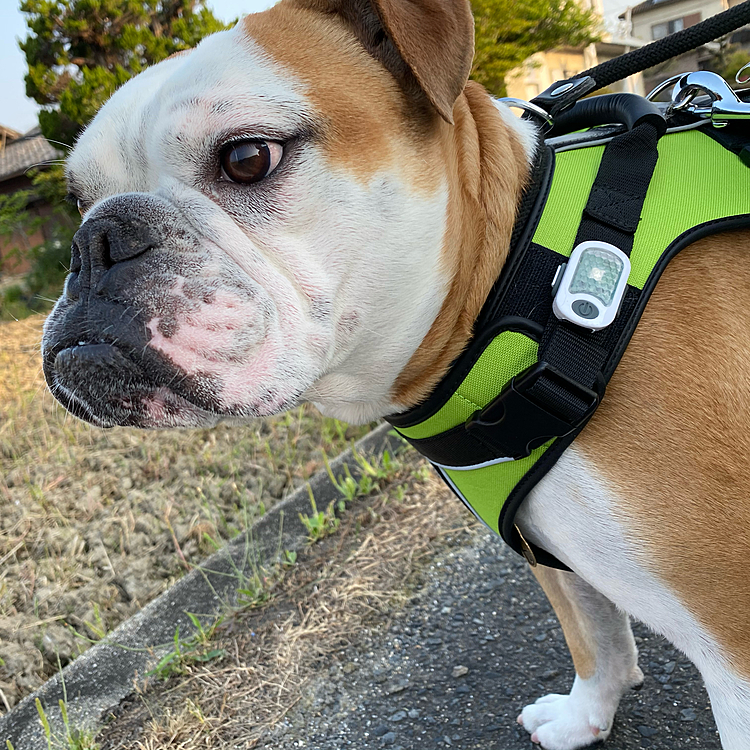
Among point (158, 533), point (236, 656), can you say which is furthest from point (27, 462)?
point (236, 656)

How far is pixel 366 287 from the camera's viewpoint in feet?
4.90

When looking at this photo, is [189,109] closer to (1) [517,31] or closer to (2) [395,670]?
(2) [395,670]

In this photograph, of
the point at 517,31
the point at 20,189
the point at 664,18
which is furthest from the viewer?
the point at 664,18

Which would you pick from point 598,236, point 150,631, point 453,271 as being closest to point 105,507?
point 150,631

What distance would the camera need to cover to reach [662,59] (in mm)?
1922

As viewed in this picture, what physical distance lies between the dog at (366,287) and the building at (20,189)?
530 centimetres

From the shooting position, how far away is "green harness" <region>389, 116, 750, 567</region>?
1386 mm

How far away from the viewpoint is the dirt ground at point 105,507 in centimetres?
270

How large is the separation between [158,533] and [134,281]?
2.17 m

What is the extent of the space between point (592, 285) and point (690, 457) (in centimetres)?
40

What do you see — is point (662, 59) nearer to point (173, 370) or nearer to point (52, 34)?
point (173, 370)

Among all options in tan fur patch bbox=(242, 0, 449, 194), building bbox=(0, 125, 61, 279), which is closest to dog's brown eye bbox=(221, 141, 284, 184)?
tan fur patch bbox=(242, 0, 449, 194)

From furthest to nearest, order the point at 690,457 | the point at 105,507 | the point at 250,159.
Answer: the point at 105,507 → the point at 250,159 → the point at 690,457

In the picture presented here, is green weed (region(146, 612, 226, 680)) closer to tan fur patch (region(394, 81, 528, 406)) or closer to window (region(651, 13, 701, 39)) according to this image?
tan fur patch (region(394, 81, 528, 406))
